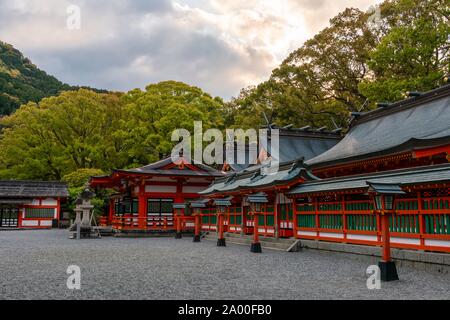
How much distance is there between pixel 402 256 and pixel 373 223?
1522 mm

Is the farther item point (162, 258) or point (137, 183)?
point (137, 183)

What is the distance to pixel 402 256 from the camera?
10.7 meters

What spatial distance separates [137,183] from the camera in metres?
27.1

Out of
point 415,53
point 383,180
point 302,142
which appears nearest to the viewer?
point 383,180

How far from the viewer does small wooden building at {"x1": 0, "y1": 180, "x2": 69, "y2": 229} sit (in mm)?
34500

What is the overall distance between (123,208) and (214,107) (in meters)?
17.1

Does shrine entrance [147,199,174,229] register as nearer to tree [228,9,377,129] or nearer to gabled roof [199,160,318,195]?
gabled roof [199,160,318,195]

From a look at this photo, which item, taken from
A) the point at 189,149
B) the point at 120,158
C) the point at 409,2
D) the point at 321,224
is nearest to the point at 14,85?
the point at 120,158

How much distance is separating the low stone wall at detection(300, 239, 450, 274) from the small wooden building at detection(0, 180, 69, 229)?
94.9ft

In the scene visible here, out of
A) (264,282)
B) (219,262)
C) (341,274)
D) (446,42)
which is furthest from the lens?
(446,42)

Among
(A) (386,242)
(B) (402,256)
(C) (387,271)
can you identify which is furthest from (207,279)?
(B) (402,256)

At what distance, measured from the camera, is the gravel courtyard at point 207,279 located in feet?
23.4

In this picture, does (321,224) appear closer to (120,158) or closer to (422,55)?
(422,55)

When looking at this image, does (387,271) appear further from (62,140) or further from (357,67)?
(62,140)
